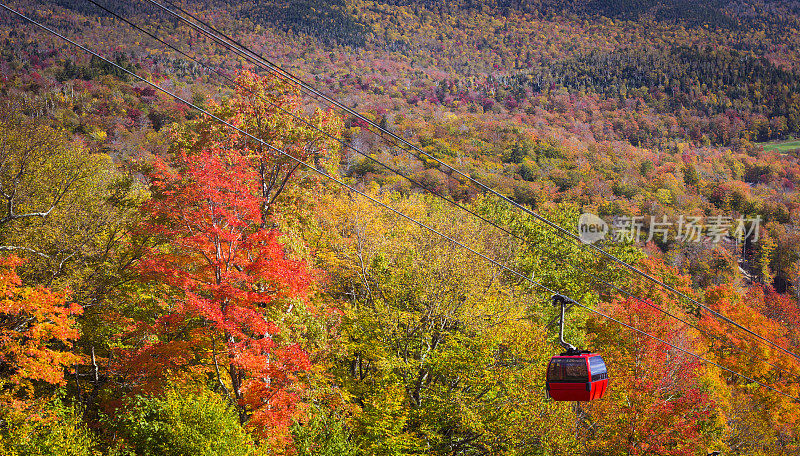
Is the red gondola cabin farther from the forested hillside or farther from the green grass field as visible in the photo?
the green grass field

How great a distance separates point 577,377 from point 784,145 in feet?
569

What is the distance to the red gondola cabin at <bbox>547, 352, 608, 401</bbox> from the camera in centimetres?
1212

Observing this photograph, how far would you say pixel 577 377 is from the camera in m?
12.2

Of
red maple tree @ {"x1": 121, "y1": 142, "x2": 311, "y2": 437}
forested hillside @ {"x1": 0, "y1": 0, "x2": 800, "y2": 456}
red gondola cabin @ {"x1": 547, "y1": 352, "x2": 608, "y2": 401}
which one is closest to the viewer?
red gondola cabin @ {"x1": 547, "y1": 352, "x2": 608, "y2": 401}

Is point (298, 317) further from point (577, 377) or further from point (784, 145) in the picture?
point (784, 145)

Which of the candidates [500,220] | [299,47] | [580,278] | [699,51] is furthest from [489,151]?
[699,51]

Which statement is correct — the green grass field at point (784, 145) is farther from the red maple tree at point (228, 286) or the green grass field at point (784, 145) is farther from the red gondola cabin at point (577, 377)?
the red maple tree at point (228, 286)

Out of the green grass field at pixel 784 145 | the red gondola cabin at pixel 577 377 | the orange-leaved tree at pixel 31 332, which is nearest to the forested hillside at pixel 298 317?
the orange-leaved tree at pixel 31 332

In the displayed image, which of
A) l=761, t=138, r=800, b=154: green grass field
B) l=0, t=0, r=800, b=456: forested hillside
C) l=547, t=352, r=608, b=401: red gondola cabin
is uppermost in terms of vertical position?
l=547, t=352, r=608, b=401: red gondola cabin

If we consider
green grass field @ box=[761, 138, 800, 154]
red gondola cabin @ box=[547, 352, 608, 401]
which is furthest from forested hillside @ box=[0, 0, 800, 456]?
green grass field @ box=[761, 138, 800, 154]

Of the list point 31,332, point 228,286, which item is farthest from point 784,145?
point 31,332

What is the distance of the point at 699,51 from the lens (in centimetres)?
19238

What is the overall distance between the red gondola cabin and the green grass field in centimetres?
16067

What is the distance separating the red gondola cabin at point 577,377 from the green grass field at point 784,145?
161 metres
